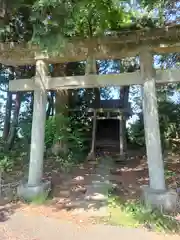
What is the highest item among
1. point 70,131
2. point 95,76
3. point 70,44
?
point 70,44

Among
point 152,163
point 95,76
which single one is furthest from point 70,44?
point 152,163

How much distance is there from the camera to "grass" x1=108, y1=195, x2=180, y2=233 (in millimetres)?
4156

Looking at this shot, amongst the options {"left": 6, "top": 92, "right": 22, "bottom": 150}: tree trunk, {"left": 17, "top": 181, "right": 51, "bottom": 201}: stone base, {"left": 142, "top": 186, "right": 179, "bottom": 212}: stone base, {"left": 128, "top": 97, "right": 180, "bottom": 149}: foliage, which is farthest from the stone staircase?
{"left": 6, "top": 92, "right": 22, "bottom": 150}: tree trunk

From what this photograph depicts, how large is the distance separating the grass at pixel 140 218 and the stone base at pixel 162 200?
138 mm

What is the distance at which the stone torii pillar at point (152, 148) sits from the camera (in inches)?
188

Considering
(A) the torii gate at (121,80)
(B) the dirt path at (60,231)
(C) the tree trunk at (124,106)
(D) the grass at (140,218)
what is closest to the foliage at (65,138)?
(C) the tree trunk at (124,106)

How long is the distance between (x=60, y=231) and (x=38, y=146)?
2014 millimetres

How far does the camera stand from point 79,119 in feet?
34.4

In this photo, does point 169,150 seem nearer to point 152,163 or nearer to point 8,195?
point 152,163

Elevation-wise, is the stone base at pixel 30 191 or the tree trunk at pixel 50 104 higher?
the tree trunk at pixel 50 104

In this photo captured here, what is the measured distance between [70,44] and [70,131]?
4101 mm

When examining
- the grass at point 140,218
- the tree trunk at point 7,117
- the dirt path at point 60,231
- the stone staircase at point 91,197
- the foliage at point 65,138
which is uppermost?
the tree trunk at point 7,117

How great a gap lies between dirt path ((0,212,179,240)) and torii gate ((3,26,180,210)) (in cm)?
97

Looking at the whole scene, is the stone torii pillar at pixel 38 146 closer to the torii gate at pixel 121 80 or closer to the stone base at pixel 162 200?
the torii gate at pixel 121 80
